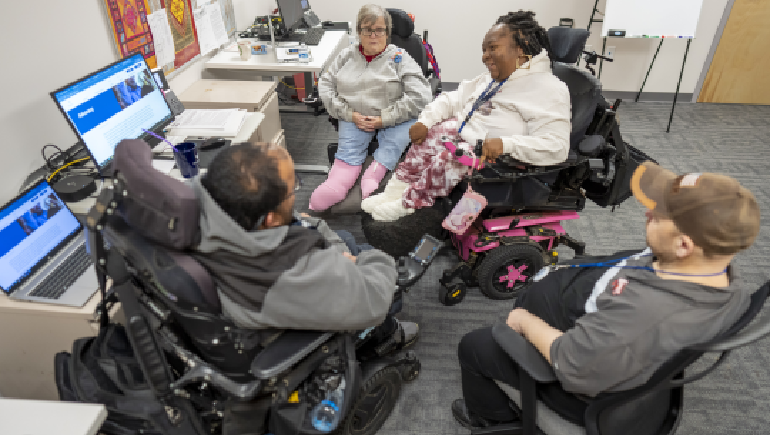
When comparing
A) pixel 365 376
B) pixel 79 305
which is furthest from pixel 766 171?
pixel 79 305

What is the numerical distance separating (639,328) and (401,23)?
2.25 meters

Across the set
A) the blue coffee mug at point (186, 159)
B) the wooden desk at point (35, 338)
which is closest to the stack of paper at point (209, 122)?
the blue coffee mug at point (186, 159)

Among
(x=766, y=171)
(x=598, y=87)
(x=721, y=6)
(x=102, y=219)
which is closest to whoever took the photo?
(x=102, y=219)

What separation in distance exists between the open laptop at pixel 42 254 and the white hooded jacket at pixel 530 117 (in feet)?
5.30

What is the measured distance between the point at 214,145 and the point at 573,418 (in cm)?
176

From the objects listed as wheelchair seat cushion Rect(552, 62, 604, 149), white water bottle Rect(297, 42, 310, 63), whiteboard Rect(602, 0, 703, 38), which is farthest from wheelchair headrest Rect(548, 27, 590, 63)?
whiteboard Rect(602, 0, 703, 38)

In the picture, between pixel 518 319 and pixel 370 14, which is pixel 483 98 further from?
pixel 518 319

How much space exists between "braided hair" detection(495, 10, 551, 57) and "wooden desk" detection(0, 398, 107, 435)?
6.34ft

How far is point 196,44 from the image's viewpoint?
9.23ft

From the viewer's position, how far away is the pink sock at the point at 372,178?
237 centimetres

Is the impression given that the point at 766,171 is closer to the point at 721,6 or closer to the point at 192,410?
the point at 721,6

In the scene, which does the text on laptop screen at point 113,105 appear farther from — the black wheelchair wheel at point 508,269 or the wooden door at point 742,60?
the wooden door at point 742,60

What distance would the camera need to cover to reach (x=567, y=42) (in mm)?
2084

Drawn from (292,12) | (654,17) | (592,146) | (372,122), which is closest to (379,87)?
(372,122)
